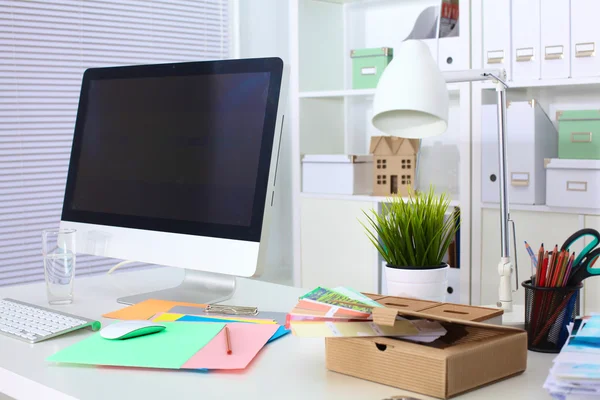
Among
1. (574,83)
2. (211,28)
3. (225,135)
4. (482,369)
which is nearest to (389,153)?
(574,83)

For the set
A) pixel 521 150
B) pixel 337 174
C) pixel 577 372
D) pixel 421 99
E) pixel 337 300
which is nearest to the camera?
pixel 577 372

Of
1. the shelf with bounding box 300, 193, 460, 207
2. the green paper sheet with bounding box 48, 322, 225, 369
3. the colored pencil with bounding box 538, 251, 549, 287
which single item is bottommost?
the green paper sheet with bounding box 48, 322, 225, 369

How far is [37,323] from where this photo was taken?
4.43 feet

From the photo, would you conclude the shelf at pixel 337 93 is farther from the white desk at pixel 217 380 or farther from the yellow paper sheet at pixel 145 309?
the white desk at pixel 217 380

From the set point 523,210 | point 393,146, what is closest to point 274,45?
point 393,146

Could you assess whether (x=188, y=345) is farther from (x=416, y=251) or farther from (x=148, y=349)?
(x=416, y=251)

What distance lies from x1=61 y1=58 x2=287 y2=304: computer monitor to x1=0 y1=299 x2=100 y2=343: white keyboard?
20 centimetres

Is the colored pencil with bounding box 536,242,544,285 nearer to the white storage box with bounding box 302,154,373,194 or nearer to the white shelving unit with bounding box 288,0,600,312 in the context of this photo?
the white shelving unit with bounding box 288,0,600,312

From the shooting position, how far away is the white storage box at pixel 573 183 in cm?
234

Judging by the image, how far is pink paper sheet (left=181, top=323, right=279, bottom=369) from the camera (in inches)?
42.6

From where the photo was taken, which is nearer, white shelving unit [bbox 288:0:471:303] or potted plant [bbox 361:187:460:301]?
potted plant [bbox 361:187:460:301]

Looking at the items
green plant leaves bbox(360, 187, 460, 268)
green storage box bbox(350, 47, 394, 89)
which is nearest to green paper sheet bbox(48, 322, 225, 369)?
green plant leaves bbox(360, 187, 460, 268)

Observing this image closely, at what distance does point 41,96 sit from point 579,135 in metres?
2.07

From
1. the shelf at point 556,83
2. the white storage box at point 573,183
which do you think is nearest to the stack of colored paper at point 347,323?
the white storage box at point 573,183
